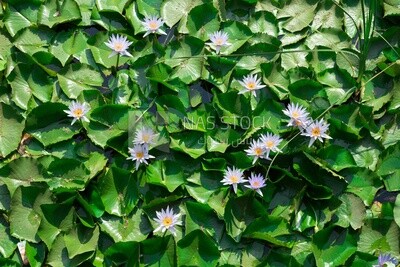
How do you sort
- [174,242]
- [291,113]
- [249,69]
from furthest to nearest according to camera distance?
[249,69], [291,113], [174,242]

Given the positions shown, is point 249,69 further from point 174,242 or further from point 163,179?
point 174,242

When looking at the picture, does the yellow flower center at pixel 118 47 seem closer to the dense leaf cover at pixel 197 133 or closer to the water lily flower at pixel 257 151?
the dense leaf cover at pixel 197 133

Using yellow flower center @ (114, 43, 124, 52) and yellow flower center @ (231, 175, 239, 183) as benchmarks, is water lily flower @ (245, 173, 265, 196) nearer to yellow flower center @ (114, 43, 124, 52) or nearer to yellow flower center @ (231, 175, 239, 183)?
yellow flower center @ (231, 175, 239, 183)

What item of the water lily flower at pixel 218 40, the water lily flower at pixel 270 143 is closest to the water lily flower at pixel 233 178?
the water lily flower at pixel 270 143

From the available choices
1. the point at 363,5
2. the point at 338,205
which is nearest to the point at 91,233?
the point at 338,205

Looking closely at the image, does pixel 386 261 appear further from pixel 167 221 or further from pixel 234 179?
pixel 167 221

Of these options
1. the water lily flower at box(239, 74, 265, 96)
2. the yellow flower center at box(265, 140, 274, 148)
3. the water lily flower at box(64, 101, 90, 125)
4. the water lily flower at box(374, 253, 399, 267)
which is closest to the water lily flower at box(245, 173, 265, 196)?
the yellow flower center at box(265, 140, 274, 148)
